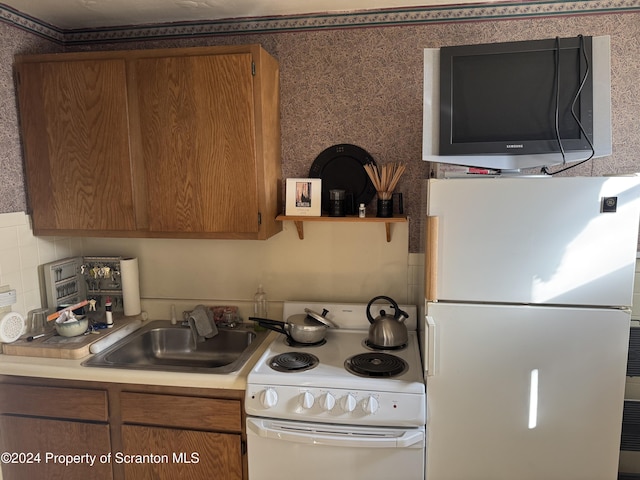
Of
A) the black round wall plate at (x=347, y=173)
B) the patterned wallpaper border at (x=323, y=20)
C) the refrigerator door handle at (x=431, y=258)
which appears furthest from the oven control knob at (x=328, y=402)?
the patterned wallpaper border at (x=323, y=20)

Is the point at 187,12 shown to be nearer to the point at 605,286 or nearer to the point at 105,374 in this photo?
the point at 105,374

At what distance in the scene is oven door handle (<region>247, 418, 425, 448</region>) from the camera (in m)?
1.62

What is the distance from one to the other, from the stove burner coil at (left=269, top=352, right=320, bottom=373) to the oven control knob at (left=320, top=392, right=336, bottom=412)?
0.16 m

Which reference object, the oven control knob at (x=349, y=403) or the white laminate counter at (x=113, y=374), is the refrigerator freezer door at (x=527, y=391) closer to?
the oven control knob at (x=349, y=403)

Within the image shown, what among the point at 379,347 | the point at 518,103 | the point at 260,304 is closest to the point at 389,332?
the point at 379,347

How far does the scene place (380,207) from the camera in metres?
2.06

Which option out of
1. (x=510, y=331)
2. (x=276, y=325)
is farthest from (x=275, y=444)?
(x=510, y=331)

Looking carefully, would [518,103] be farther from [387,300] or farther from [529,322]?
[387,300]

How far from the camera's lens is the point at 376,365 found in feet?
5.94

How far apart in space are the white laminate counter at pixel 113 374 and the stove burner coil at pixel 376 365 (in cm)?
42

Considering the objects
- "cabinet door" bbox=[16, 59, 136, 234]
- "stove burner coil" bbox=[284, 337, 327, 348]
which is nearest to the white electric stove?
"stove burner coil" bbox=[284, 337, 327, 348]

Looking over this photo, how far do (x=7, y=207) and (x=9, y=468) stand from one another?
111 cm

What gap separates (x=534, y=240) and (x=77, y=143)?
1.90 metres

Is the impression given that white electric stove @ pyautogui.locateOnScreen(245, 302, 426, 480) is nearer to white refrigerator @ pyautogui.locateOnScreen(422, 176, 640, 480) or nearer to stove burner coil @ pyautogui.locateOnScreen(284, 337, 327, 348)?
white refrigerator @ pyautogui.locateOnScreen(422, 176, 640, 480)
